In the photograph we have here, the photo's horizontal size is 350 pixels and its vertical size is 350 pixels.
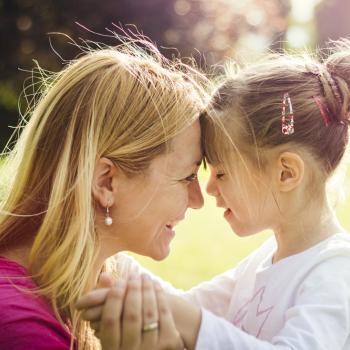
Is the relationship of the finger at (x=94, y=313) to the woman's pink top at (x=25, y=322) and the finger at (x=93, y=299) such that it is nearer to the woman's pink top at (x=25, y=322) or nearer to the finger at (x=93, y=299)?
the finger at (x=93, y=299)

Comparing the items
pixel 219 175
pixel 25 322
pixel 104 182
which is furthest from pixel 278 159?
pixel 25 322

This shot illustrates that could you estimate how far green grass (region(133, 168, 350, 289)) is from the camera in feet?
22.0

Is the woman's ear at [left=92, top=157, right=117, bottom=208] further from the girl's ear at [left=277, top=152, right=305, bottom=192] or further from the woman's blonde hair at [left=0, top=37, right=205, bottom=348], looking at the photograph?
the girl's ear at [left=277, top=152, right=305, bottom=192]

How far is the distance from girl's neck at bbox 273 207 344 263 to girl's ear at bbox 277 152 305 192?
0.15 meters

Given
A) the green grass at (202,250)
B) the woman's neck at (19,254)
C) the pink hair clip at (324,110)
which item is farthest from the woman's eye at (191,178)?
the green grass at (202,250)

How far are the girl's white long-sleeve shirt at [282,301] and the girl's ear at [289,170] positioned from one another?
30 cm

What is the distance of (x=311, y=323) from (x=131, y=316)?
71 centimetres

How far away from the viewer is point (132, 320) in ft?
7.32

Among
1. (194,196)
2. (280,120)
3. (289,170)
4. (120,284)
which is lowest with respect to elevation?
(120,284)

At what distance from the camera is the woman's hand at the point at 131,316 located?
2.23 m

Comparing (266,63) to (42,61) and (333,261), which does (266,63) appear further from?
(42,61)

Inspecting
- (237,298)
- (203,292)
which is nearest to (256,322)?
(237,298)

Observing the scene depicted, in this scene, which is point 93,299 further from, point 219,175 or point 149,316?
point 219,175

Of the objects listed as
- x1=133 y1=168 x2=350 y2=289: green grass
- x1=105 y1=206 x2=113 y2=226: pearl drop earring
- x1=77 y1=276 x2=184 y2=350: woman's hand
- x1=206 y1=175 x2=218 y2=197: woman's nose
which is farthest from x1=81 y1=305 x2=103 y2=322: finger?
x1=133 y1=168 x2=350 y2=289: green grass
